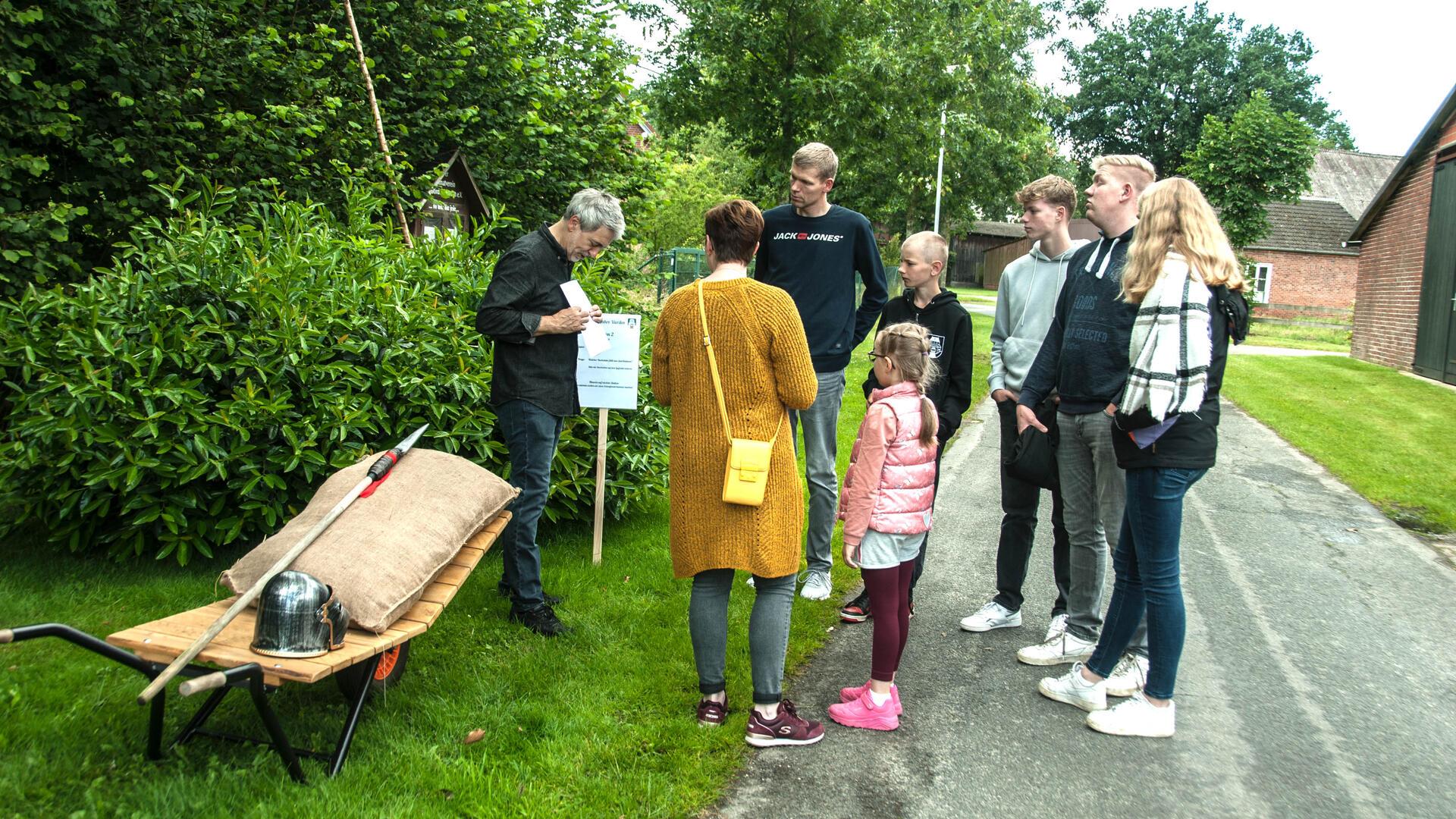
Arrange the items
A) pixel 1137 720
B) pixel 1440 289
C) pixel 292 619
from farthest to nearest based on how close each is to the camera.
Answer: pixel 1440 289 → pixel 1137 720 → pixel 292 619

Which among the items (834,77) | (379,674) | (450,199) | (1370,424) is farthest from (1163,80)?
(379,674)

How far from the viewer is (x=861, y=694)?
4.10 m

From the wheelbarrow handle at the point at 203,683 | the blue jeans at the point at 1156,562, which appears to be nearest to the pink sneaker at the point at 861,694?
the blue jeans at the point at 1156,562

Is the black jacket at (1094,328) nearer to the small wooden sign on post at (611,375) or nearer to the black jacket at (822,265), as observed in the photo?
the black jacket at (822,265)

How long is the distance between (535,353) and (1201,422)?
110 inches

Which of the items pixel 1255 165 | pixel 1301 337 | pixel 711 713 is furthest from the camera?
pixel 1255 165

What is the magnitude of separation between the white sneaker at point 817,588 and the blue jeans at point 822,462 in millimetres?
62

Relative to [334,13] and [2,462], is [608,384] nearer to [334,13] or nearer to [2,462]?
[2,462]

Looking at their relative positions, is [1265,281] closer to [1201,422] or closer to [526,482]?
[1201,422]

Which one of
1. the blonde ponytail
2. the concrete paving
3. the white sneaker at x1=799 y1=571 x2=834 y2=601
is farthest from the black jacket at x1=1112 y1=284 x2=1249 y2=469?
the white sneaker at x1=799 y1=571 x2=834 y2=601

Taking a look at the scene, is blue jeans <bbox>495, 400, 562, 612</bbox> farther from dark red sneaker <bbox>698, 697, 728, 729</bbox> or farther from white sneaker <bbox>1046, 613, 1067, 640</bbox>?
white sneaker <bbox>1046, 613, 1067, 640</bbox>

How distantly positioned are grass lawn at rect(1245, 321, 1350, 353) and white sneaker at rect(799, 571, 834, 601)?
850 inches

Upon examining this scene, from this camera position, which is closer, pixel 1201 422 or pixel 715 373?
pixel 715 373

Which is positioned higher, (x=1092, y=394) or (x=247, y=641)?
(x=1092, y=394)
